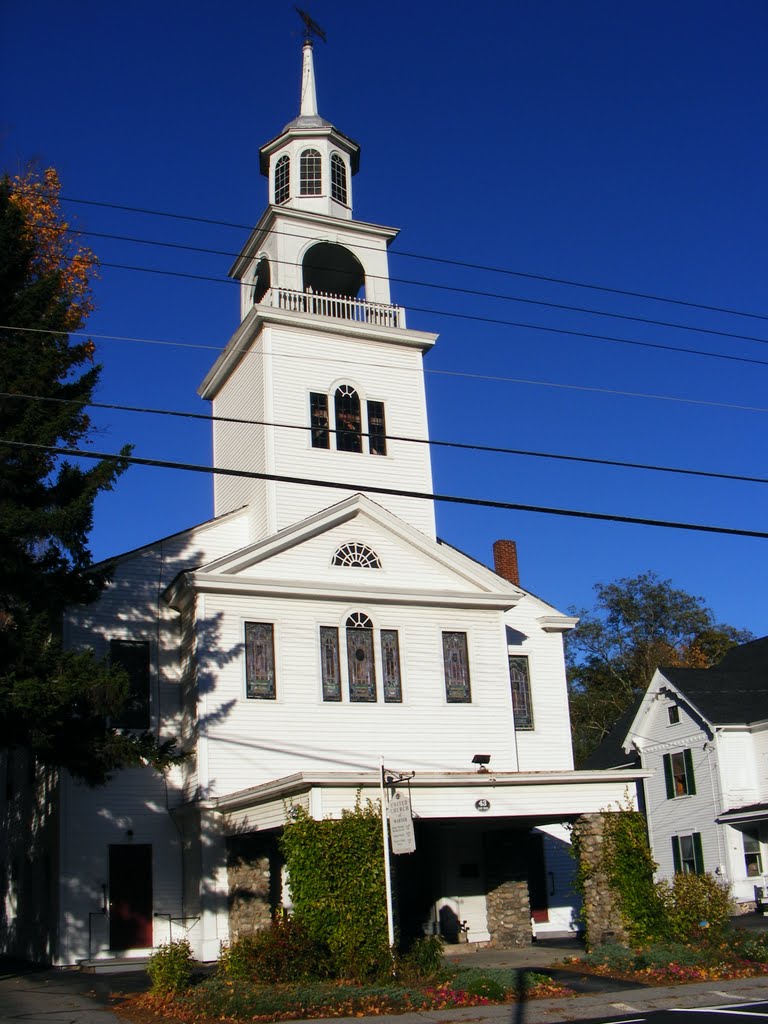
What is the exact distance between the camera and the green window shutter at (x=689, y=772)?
35.7 m

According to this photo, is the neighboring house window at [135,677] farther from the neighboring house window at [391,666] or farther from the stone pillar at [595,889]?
the stone pillar at [595,889]

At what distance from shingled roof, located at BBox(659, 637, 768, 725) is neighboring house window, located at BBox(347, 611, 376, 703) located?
14.8 m

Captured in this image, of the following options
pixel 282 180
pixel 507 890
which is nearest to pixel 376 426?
pixel 282 180

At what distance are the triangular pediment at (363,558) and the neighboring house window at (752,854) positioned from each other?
44.5ft

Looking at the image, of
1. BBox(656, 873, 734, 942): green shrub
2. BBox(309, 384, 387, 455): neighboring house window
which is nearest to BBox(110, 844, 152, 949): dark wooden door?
BBox(309, 384, 387, 455): neighboring house window

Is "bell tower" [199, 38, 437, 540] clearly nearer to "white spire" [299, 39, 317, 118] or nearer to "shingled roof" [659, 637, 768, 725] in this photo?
"white spire" [299, 39, 317, 118]

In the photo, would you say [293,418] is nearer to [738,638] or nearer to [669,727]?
[669,727]

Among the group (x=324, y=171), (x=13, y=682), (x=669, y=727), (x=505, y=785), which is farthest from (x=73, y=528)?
(x=669, y=727)

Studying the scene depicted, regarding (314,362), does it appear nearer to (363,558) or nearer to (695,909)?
(363,558)

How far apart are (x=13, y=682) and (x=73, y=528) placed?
10.1ft

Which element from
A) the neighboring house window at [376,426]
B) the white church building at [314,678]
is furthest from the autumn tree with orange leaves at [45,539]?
the neighboring house window at [376,426]

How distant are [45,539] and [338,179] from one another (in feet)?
51.5

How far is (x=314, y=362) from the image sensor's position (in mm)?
27922

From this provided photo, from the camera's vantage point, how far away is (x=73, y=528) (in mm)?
19094
